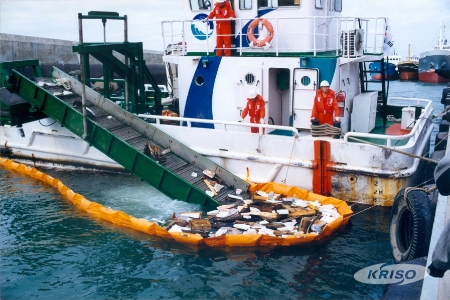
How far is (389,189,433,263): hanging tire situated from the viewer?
6.50 m

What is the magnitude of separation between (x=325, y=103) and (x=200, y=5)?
4359 mm

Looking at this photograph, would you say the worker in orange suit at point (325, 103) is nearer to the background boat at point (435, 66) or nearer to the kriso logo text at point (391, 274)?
the kriso logo text at point (391, 274)

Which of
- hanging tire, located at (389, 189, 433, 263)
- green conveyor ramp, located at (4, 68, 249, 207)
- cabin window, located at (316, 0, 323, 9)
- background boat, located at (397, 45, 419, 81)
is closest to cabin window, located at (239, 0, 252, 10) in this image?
cabin window, located at (316, 0, 323, 9)

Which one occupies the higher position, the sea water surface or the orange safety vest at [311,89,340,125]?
the orange safety vest at [311,89,340,125]

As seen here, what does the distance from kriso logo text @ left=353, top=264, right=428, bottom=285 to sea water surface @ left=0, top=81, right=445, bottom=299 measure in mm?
135

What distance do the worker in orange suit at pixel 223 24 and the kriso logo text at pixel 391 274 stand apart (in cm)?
615

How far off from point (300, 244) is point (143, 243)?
284 centimetres

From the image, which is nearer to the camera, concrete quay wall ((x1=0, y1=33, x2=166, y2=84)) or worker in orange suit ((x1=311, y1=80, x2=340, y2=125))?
worker in orange suit ((x1=311, y1=80, x2=340, y2=125))

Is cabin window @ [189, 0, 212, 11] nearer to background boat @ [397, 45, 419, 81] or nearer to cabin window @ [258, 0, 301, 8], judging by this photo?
cabin window @ [258, 0, 301, 8]

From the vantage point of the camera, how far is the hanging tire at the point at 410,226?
6.50 meters

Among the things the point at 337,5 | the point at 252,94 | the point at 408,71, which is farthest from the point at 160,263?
the point at 408,71

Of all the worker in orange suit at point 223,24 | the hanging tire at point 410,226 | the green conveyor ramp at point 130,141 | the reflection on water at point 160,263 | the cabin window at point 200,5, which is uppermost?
the cabin window at point 200,5

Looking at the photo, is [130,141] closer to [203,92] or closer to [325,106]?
[203,92]

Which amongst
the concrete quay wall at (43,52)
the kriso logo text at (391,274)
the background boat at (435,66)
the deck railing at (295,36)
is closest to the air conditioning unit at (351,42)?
the deck railing at (295,36)
